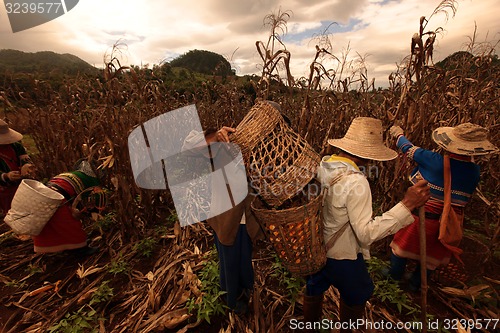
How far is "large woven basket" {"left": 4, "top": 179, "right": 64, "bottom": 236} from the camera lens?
7.68 ft

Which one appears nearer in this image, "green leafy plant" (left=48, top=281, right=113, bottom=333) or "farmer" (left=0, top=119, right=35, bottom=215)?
"green leafy plant" (left=48, top=281, right=113, bottom=333)

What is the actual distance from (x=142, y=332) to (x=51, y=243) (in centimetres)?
159

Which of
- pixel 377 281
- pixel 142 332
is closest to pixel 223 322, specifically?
pixel 142 332

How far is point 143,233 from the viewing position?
10.6 ft

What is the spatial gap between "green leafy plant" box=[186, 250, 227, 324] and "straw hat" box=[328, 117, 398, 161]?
1.58 meters

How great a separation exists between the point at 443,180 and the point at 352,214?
1.19 m

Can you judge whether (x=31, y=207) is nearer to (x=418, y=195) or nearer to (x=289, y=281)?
(x=289, y=281)

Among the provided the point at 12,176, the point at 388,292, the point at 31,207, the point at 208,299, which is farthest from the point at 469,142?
the point at 12,176

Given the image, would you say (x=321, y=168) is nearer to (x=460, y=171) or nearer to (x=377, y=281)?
(x=460, y=171)

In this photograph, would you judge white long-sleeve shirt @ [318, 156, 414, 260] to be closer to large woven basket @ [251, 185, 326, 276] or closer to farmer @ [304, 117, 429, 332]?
farmer @ [304, 117, 429, 332]

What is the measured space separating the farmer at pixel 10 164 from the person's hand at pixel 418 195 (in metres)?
4.03

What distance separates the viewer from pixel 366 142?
1489 mm

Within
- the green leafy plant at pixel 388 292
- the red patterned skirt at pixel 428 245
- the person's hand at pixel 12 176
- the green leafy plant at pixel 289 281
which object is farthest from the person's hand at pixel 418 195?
the person's hand at pixel 12 176

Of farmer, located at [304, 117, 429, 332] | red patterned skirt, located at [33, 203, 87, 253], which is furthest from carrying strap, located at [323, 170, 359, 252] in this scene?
red patterned skirt, located at [33, 203, 87, 253]
